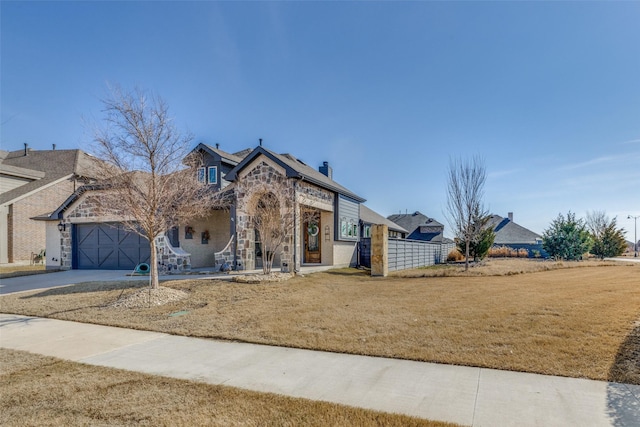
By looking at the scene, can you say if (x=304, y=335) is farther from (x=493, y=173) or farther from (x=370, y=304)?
(x=493, y=173)

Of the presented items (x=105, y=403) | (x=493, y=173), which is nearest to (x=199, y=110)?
(x=105, y=403)

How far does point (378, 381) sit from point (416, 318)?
329 cm

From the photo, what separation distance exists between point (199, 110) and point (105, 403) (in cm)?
1196

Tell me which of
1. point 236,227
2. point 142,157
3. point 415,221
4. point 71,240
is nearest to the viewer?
point 142,157

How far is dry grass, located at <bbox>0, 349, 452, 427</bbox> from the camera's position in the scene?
3.49 metres

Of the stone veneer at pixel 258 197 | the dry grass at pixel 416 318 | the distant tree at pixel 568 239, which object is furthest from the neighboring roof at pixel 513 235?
the stone veneer at pixel 258 197

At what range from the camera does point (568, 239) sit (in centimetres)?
2656

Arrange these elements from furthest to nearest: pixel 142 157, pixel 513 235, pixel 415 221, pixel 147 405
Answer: pixel 513 235 < pixel 415 221 < pixel 142 157 < pixel 147 405

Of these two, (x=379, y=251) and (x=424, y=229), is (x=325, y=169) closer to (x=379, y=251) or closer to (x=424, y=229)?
(x=379, y=251)

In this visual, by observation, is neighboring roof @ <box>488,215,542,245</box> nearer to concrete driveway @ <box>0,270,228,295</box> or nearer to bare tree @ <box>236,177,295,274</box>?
bare tree @ <box>236,177,295,274</box>

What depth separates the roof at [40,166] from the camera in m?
24.8

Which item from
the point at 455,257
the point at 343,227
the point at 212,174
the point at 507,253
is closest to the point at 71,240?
the point at 212,174

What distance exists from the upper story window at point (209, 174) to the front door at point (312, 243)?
522cm

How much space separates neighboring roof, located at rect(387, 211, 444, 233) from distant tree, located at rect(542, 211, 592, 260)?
14651 millimetres
